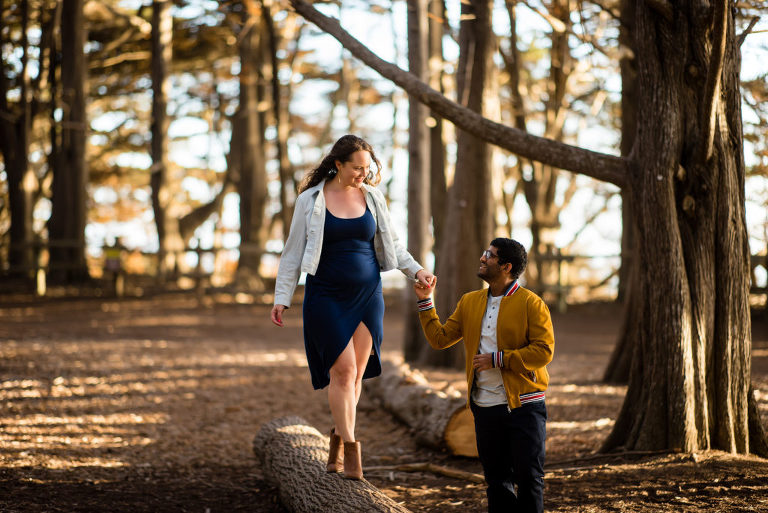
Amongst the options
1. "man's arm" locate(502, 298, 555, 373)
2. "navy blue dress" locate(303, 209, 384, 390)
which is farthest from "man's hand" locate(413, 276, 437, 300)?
"man's arm" locate(502, 298, 555, 373)

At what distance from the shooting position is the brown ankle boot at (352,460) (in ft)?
13.9

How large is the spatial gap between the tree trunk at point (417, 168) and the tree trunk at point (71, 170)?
1087 cm

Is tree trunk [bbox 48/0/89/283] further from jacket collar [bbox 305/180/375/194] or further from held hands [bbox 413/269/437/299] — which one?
held hands [bbox 413/269/437/299]

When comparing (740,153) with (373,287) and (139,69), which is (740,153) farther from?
(139,69)

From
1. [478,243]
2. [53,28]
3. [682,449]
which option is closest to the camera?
[682,449]

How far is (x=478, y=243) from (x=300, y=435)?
4857mm

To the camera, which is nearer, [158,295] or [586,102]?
[158,295]

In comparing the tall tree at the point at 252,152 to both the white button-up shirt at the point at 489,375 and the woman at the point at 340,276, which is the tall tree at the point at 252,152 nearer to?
the woman at the point at 340,276

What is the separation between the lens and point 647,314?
5.23m

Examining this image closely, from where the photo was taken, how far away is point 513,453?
3.57 metres

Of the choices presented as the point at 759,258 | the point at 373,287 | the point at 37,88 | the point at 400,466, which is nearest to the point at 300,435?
the point at 400,466

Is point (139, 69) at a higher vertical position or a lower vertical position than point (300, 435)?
higher

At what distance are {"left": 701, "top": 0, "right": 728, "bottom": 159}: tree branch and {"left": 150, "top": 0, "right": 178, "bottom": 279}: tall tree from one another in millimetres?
15580

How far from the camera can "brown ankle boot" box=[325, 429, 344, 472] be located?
174 inches
